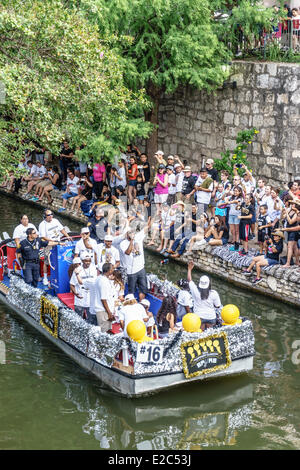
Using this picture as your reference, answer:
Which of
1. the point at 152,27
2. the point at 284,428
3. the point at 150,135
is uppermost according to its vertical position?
the point at 152,27

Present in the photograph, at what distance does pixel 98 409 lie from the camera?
1137 centimetres

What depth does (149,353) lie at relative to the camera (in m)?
11.0

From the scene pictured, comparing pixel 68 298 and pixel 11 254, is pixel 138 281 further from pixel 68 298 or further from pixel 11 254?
pixel 11 254

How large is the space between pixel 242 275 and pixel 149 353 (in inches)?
237

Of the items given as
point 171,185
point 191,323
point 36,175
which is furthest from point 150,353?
point 36,175

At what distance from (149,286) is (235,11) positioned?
9.22m

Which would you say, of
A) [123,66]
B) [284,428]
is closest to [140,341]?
[284,428]

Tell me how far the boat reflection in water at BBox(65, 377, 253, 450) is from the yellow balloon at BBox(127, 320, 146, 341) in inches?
45.8

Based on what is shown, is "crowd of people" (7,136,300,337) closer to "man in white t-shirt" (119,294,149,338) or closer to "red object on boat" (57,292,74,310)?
"man in white t-shirt" (119,294,149,338)

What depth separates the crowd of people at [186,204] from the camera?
16.3m

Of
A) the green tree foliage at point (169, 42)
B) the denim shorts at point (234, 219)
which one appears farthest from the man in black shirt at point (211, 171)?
the green tree foliage at point (169, 42)

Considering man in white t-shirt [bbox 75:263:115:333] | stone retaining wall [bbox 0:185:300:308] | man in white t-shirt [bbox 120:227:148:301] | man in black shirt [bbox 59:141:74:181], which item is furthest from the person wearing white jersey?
man in black shirt [bbox 59:141:74:181]

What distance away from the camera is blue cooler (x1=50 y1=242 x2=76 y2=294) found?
14.3 meters

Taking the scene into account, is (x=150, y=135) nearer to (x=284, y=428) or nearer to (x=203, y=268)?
(x=203, y=268)
